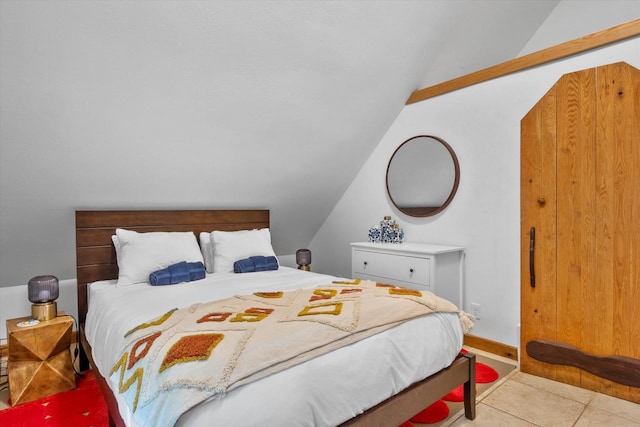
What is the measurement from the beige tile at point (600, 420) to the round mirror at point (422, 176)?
1.59 m

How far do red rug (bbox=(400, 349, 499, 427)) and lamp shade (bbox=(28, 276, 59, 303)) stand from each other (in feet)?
7.19

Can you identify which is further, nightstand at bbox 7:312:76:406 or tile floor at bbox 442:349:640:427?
nightstand at bbox 7:312:76:406

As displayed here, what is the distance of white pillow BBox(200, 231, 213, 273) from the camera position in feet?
→ 9.87

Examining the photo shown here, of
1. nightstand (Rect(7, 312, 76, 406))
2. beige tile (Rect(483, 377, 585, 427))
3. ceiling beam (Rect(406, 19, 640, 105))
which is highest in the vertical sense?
ceiling beam (Rect(406, 19, 640, 105))

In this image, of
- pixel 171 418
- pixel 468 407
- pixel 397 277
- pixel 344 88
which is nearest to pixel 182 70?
pixel 344 88

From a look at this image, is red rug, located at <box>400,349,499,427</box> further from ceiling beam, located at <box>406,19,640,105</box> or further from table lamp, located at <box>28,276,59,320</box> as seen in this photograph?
table lamp, located at <box>28,276,59,320</box>

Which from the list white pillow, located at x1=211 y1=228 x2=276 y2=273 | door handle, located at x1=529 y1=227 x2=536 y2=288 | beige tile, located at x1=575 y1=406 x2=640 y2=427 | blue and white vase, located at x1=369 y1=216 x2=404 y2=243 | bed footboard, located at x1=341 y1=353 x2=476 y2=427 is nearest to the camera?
bed footboard, located at x1=341 y1=353 x2=476 y2=427

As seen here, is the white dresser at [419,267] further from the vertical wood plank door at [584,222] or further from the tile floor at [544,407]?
the tile floor at [544,407]

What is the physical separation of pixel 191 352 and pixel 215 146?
6.15 ft

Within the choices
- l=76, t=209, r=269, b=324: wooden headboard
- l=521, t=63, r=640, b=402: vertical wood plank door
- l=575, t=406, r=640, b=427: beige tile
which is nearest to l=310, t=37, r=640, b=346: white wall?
l=521, t=63, r=640, b=402: vertical wood plank door

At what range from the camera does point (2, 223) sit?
96.6 inches

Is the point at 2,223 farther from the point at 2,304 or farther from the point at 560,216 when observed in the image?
the point at 560,216

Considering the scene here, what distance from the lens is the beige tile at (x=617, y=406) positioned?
191 centimetres

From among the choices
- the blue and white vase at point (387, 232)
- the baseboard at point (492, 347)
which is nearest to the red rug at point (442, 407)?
the baseboard at point (492, 347)
